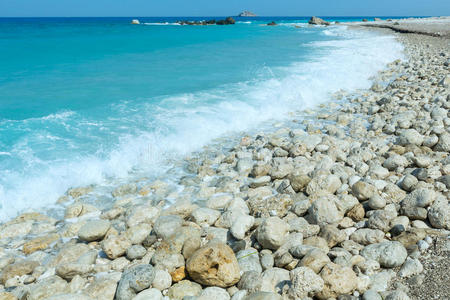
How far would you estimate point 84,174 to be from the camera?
536 centimetres

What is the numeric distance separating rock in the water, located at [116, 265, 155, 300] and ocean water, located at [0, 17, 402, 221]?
8.39 ft

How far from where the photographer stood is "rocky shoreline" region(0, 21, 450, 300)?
2643 millimetres

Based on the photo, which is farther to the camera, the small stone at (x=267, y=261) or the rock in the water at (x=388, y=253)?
the small stone at (x=267, y=261)

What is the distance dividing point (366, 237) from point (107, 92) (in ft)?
30.6

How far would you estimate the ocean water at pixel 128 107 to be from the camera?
18.1 feet

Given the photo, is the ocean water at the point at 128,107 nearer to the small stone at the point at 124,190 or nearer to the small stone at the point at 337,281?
the small stone at the point at 124,190

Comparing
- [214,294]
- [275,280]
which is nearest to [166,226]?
[214,294]

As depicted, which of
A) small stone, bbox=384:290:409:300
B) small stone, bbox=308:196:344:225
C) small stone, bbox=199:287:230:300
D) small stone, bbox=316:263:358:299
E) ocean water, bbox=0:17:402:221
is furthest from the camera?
ocean water, bbox=0:17:402:221

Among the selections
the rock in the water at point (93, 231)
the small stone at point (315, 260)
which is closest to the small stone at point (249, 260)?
the small stone at point (315, 260)

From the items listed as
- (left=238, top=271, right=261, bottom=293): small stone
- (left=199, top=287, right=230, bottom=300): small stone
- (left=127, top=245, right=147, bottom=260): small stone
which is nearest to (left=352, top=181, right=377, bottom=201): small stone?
(left=238, top=271, right=261, bottom=293): small stone

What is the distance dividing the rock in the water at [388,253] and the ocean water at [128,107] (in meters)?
3.46

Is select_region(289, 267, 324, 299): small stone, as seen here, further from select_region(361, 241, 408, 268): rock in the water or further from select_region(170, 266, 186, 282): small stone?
select_region(170, 266, 186, 282): small stone

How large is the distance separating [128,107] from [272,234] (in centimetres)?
692

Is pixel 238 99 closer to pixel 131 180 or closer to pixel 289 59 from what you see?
pixel 131 180
